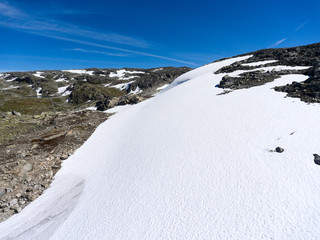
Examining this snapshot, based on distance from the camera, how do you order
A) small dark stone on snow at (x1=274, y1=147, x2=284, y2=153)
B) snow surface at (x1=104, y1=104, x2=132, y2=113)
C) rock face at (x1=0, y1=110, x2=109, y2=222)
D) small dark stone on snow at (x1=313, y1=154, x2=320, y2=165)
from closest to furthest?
1. small dark stone on snow at (x1=313, y1=154, x2=320, y2=165)
2. small dark stone on snow at (x1=274, y1=147, x2=284, y2=153)
3. rock face at (x1=0, y1=110, x2=109, y2=222)
4. snow surface at (x1=104, y1=104, x2=132, y2=113)

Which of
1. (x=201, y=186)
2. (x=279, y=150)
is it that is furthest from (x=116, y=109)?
(x=279, y=150)

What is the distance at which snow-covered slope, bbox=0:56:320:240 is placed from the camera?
20.6 ft

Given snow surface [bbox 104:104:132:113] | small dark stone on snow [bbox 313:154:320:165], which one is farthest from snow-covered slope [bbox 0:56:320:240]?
snow surface [bbox 104:104:132:113]

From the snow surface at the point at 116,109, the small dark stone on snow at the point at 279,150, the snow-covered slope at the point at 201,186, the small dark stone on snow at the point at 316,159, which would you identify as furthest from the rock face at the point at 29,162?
the small dark stone on snow at the point at 316,159

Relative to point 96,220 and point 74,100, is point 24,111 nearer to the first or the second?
point 74,100

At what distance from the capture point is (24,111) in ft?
194

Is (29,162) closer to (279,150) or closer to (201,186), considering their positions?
(201,186)

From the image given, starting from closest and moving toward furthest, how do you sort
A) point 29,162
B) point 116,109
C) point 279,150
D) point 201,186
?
1. point 201,186
2. point 279,150
3. point 29,162
4. point 116,109

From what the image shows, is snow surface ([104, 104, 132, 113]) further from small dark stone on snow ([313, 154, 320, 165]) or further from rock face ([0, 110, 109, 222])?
small dark stone on snow ([313, 154, 320, 165])

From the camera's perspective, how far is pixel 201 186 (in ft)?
27.2

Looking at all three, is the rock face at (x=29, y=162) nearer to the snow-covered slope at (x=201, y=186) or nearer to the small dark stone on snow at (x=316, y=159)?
the snow-covered slope at (x=201, y=186)

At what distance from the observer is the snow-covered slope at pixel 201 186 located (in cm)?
629

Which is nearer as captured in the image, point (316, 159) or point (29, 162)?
point (316, 159)

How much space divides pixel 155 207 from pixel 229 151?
18.1 ft
